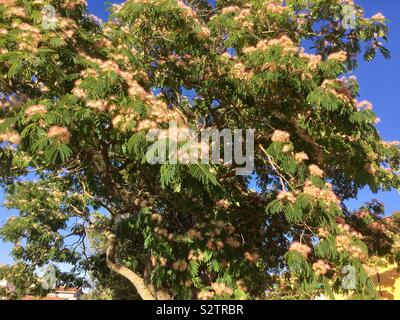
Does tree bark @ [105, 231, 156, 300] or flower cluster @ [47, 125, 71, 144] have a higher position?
flower cluster @ [47, 125, 71, 144]

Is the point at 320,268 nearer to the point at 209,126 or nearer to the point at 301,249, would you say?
the point at 301,249

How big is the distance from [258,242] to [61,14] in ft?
16.9

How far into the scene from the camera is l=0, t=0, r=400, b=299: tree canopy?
5.90m

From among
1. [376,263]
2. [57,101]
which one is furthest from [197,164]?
[376,263]

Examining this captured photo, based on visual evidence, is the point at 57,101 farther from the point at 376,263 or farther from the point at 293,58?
the point at 376,263

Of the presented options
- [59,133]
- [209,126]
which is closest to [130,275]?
[209,126]

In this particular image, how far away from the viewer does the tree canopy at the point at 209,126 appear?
5.90m

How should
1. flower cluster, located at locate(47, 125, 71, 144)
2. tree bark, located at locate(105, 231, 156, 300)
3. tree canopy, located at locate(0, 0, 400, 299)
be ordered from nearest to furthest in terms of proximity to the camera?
flower cluster, located at locate(47, 125, 71, 144) → tree canopy, located at locate(0, 0, 400, 299) → tree bark, located at locate(105, 231, 156, 300)

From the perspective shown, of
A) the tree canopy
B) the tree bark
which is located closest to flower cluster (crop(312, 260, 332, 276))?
the tree canopy

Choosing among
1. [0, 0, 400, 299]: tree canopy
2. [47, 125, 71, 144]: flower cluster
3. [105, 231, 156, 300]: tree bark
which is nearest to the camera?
[47, 125, 71, 144]: flower cluster

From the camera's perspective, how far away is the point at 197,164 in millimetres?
5156

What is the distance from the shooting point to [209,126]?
876 centimetres

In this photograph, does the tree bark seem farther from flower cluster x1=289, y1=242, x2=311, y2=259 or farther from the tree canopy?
flower cluster x1=289, y1=242, x2=311, y2=259

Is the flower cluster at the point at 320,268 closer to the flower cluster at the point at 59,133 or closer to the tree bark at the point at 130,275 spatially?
the tree bark at the point at 130,275
